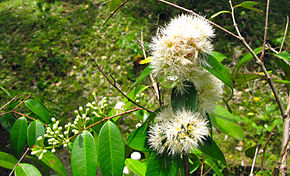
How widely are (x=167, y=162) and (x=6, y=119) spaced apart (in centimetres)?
81

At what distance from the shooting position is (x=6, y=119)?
3.16ft

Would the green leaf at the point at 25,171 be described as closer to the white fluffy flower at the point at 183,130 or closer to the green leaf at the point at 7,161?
the green leaf at the point at 7,161

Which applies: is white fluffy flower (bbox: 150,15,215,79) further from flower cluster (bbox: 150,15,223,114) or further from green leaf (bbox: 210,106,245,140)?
green leaf (bbox: 210,106,245,140)

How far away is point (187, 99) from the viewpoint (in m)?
0.55

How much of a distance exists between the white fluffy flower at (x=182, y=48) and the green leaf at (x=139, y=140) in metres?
0.22

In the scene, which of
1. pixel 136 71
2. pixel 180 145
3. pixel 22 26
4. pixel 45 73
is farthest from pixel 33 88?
pixel 180 145

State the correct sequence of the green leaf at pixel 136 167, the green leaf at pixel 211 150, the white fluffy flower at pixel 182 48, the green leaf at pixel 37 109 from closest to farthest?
the white fluffy flower at pixel 182 48
the green leaf at pixel 211 150
the green leaf at pixel 136 167
the green leaf at pixel 37 109

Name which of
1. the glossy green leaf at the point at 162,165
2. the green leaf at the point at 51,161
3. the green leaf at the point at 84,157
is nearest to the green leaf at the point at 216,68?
the glossy green leaf at the point at 162,165

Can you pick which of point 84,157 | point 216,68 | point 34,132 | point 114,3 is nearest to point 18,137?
point 34,132

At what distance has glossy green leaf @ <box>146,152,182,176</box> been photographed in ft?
1.91

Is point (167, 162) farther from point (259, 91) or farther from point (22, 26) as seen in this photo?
point (22, 26)

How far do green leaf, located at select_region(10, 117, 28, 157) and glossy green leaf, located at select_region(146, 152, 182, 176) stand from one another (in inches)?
20.8

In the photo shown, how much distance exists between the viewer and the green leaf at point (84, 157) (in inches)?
21.9

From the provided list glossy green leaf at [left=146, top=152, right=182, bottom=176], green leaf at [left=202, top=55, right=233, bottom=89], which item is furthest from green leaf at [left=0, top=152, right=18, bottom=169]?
green leaf at [left=202, top=55, right=233, bottom=89]
